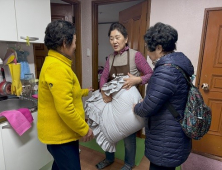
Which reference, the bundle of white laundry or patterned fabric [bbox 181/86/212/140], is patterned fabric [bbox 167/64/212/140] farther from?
the bundle of white laundry

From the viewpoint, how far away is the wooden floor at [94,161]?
1727 millimetres

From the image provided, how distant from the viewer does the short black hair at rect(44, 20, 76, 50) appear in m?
0.88

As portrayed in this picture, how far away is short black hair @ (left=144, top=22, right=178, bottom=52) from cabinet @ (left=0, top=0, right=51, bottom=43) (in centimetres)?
107

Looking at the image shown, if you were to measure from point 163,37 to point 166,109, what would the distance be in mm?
422

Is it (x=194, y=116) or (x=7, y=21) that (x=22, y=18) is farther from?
(x=194, y=116)

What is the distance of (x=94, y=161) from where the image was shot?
1823 millimetres

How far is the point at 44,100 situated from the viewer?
0.94 m

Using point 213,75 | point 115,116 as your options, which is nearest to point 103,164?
point 115,116

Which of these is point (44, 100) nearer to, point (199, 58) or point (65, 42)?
point (65, 42)

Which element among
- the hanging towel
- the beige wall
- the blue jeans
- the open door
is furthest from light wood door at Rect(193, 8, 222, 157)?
the hanging towel

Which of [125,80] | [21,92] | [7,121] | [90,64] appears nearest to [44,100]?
[7,121]

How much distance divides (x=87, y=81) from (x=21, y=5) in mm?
1448

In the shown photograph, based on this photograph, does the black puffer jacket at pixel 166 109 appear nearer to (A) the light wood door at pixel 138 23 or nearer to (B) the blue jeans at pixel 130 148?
(B) the blue jeans at pixel 130 148

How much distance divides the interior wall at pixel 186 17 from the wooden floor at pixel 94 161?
1275mm
